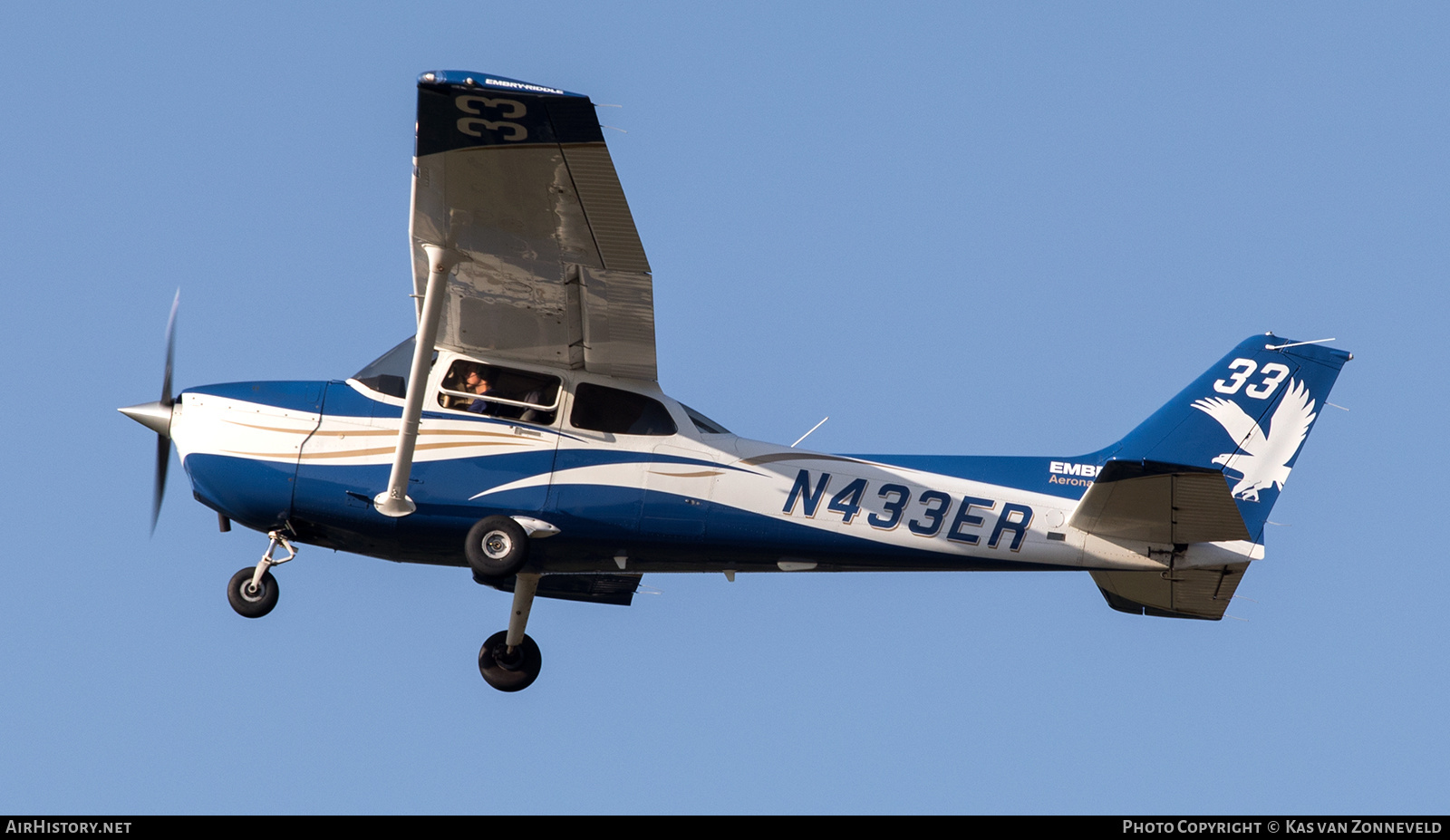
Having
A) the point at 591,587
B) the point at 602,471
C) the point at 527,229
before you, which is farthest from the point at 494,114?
the point at 591,587

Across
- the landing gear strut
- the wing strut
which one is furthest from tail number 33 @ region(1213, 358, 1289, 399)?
the wing strut

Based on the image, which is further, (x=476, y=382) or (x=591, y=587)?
(x=591, y=587)

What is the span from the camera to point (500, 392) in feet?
44.6

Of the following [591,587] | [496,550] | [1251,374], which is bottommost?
[591,587]

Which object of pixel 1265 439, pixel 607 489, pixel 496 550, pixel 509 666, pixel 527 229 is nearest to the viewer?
pixel 527 229

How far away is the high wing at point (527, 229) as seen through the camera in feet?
37.1

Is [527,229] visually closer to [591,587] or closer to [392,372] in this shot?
[392,372]

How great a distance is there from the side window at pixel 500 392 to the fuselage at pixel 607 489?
0.20ft

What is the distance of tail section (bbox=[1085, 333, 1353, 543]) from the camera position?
45.2 feet

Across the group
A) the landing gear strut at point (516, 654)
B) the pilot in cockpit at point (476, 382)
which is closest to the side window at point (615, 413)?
the pilot in cockpit at point (476, 382)

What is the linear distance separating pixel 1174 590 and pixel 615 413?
476 cm

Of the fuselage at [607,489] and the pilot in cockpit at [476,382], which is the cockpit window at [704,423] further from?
the pilot in cockpit at [476,382]

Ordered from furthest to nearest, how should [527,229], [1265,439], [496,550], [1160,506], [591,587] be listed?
[591,587] → [1265,439] → [496,550] → [1160,506] → [527,229]
